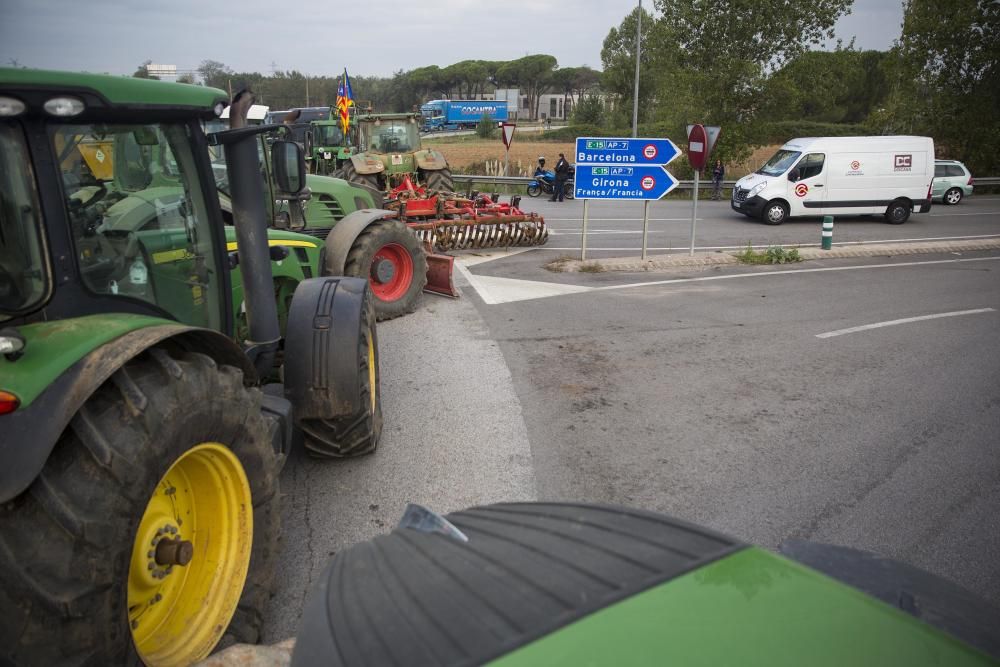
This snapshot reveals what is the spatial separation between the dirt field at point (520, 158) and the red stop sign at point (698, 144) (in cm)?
1769

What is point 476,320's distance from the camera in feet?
29.9

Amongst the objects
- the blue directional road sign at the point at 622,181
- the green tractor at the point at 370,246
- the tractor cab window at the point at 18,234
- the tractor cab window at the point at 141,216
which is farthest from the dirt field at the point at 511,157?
the tractor cab window at the point at 18,234

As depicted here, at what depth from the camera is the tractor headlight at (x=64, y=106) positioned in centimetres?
249

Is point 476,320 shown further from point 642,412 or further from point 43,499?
point 43,499

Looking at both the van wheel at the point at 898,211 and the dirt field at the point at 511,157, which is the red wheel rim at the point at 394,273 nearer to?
the van wheel at the point at 898,211

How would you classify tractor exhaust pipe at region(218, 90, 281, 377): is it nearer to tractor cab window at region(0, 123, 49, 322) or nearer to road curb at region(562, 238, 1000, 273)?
tractor cab window at region(0, 123, 49, 322)

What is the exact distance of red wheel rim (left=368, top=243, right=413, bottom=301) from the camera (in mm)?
9039

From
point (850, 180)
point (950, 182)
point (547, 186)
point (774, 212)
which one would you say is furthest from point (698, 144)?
point (950, 182)

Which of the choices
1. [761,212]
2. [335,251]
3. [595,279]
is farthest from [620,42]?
[335,251]

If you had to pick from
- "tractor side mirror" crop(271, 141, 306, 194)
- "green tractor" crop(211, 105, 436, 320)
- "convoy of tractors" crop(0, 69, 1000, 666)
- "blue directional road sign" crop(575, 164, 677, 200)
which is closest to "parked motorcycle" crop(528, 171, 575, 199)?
"blue directional road sign" crop(575, 164, 677, 200)

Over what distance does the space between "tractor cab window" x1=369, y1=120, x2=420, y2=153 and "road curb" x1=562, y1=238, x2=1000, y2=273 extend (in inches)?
273

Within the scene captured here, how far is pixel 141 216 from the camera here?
125 inches

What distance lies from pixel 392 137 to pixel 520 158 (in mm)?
21530

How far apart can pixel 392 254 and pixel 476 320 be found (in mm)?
1351
